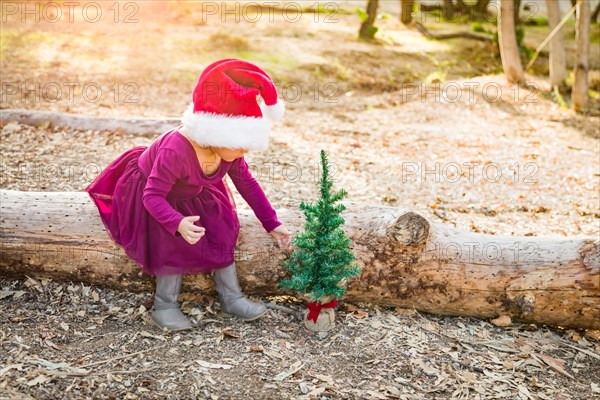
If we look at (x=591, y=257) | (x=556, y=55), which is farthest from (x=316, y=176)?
(x=556, y=55)

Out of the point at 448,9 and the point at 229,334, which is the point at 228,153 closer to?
the point at 229,334

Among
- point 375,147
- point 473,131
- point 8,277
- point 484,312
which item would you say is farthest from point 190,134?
point 473,131

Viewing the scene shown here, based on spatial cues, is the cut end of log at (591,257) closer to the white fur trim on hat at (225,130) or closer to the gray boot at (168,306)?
the white fur trim on hat at (225,130)

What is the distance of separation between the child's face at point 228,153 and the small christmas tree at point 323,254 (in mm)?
415

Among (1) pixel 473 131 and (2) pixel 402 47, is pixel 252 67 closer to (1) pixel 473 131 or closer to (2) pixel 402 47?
(1) pixel 473 131

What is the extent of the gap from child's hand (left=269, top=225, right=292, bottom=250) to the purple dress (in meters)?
0.22

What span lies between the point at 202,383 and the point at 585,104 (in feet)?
24.0

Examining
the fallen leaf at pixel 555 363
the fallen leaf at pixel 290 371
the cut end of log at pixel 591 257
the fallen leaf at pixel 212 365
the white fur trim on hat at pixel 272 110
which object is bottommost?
the fallen leaf at pixel 555 363

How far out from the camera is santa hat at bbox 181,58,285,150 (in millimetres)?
2939

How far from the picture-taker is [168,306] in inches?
131

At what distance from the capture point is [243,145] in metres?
2.97

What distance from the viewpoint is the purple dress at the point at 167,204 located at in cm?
306

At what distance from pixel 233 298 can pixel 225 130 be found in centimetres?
100

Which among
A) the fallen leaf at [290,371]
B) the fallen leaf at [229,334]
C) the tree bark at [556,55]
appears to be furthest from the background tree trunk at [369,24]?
the fallen leaf at [290,371]
